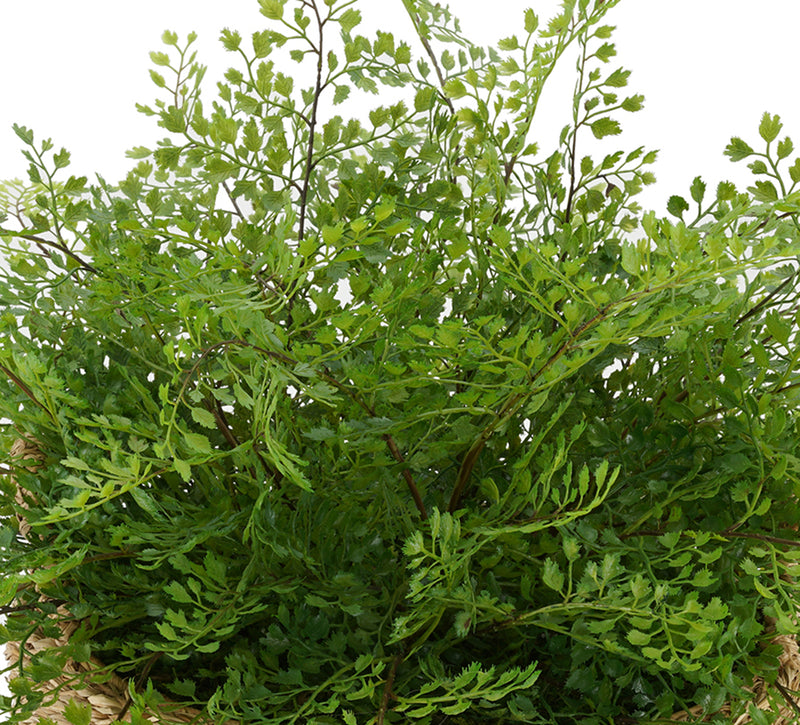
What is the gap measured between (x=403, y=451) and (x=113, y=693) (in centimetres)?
21

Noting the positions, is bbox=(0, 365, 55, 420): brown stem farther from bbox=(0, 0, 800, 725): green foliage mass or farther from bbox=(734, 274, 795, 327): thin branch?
bbox=(734, 274, 795, 327): thin branch

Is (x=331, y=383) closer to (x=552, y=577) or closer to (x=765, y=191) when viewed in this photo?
(x=552, y=577)

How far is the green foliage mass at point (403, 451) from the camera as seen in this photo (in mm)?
401

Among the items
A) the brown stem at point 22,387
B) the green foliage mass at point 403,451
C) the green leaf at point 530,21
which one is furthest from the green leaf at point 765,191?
the brown stem at point 22,387

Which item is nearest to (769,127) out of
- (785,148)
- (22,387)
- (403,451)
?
(785,148)

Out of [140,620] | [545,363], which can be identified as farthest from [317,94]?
[140,620]

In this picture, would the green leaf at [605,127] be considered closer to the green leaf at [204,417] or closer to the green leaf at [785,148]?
the green leaf at [785,148]

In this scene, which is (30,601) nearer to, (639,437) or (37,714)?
(37,714)

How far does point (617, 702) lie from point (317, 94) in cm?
38

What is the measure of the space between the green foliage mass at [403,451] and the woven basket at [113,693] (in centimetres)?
1

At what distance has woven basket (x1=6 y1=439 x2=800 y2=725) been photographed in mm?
469

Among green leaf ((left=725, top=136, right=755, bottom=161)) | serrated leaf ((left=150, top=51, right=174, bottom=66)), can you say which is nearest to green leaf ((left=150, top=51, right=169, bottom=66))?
serrated leaf ((left=150, top=51, right=174, bottom=66))

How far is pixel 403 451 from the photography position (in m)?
0.46

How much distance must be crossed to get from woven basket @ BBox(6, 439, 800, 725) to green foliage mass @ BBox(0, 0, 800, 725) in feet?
0.04
